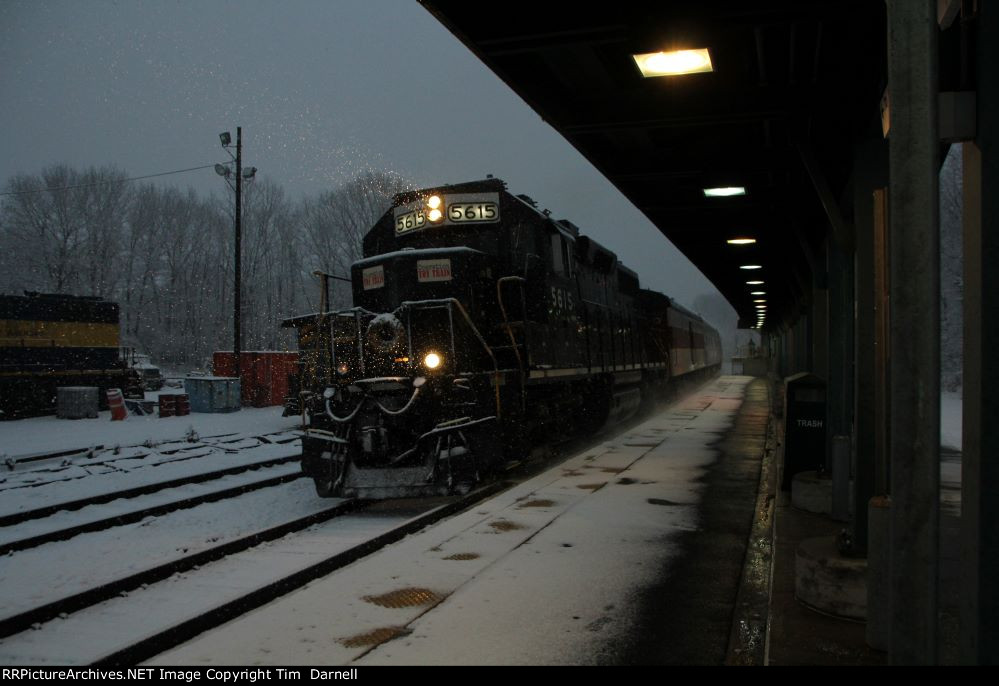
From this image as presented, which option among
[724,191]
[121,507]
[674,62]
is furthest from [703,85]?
[121,507]

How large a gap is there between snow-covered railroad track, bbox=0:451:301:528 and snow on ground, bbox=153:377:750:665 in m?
4.74

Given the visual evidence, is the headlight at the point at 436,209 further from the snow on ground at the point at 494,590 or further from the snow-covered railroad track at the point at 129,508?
the snow-covered railroad track at the point at 129,508

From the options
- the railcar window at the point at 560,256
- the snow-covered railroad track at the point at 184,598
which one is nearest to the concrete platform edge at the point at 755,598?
the snow-covered railroad track at the point at 184,598

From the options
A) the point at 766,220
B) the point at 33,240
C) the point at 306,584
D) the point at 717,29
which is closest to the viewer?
the point at 717,29

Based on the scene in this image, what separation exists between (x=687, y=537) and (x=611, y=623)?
240cm

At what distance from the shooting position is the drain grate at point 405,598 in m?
5.01

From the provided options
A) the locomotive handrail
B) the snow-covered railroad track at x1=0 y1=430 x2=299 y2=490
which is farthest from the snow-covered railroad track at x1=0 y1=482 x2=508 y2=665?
the snow-covered railroad track at x1=0 y1=430 x2=299 y2=490

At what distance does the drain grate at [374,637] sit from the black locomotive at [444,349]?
363 cm

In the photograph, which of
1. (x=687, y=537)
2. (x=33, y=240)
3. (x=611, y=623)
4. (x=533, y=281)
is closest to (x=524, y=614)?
(x=611, y=623)

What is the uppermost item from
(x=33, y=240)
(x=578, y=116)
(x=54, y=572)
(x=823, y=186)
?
(x=33, y=240)

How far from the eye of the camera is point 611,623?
468 cm

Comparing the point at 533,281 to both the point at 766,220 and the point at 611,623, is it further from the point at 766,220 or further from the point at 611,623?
the point at 611,623

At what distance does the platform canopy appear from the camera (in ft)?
14.5

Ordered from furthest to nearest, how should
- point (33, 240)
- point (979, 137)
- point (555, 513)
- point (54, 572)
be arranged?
1. point (33, 240)
2. point (555, 513)
3. point (54, 572)
4. point (979, 137)
